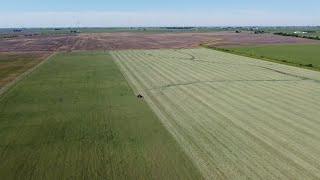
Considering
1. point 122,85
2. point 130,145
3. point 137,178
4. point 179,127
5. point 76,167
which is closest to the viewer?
point 137,178

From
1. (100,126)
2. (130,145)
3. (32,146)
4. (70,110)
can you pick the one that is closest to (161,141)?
(130,145)

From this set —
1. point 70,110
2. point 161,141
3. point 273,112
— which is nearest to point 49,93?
point 70,110

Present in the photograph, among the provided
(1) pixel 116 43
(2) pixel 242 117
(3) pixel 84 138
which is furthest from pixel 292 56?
(1) pixel 116 43

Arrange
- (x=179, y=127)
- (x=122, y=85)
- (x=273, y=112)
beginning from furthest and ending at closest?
(x=122, y=85)
(x=273, y=112)
(x=179, y=127)

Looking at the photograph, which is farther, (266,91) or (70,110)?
(266,91)

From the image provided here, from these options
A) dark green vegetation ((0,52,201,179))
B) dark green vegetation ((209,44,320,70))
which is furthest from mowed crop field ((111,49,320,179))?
dark green vegetation ((209,44,320,70))

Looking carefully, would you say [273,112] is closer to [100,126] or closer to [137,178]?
[100,126]

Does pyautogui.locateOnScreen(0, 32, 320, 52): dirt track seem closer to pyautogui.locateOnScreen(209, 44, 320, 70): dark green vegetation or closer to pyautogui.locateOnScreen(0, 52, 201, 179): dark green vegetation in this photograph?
pyautogui.locateOnScreen(209, 44, 320, 70): dark green vegetation

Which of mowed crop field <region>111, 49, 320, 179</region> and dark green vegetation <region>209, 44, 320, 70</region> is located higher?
mowed crop field <region>111, 49, 320, 179</region>
